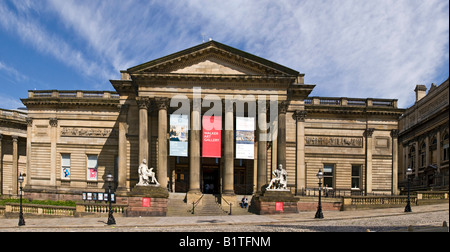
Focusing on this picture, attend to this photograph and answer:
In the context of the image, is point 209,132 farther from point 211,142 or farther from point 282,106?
point 282,106

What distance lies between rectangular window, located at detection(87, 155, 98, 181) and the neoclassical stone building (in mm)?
105

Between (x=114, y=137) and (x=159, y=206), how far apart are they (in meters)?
14.2

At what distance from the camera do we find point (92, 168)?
4191 cm

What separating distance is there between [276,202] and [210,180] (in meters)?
11.4

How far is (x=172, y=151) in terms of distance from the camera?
33250mm

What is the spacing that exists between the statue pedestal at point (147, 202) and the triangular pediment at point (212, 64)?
10212 mm

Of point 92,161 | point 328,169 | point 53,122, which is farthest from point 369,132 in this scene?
point 53,122

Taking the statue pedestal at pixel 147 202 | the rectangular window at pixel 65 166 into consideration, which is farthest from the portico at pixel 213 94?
the rectangular window at pixel 65 166

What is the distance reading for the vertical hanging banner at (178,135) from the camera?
109 feet

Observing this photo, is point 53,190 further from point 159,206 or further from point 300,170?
point 300,170

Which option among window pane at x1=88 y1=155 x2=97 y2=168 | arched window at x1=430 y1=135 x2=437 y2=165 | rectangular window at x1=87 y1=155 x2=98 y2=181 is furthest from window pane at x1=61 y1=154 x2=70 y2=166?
arched window at x1=430 y1=135 x2=437 y2=165

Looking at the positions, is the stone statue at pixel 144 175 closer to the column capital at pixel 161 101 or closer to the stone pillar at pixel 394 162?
the column capital at pixel 161 101

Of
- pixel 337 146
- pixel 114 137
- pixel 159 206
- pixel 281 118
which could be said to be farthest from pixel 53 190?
pixel 337 146

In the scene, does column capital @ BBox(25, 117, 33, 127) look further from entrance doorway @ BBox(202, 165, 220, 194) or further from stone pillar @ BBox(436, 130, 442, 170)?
stone pillar @ BBox(436, 130, 442, 170)
